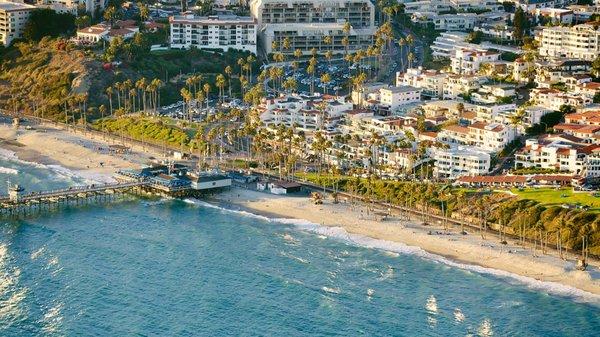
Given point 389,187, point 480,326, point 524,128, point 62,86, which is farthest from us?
point 62,86

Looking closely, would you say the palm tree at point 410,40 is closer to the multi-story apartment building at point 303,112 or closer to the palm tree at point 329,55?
the palm tree at point 329,55

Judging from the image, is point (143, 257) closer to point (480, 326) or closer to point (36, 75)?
point (480, 326)

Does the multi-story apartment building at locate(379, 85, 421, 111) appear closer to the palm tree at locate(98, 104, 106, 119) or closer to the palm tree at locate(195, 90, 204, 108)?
the palm tree at locate(195, 90, 204, 108)

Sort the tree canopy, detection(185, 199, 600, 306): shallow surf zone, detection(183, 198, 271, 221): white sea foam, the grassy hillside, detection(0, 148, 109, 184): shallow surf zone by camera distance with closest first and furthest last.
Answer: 1. detection(185, 199, 600, 306): shallow surf zone
2. detection(183, 198, 271, 221): white sea foam
3. detection(0, 148, 109, 184): shallow surf zone
4. the grassy hillside
5. the tree canopy

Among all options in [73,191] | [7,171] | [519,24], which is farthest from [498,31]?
[73,191]

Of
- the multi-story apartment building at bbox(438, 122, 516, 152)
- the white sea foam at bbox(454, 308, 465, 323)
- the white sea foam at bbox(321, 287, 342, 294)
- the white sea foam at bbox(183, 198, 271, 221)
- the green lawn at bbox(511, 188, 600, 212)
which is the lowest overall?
the white sea foam at bbox(454, 308, 465, 323)

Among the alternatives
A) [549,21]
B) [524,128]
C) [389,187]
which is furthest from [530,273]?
[549,21]

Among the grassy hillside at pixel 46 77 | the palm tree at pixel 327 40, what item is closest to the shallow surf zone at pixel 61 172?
the grassy hillside at pixel 46 77

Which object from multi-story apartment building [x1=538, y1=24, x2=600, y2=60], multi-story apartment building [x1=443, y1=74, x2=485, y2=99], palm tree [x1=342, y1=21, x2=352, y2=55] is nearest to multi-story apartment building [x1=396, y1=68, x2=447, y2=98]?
multi-story apartment building [x1=443, y1=74, x2=485, y2=99]
